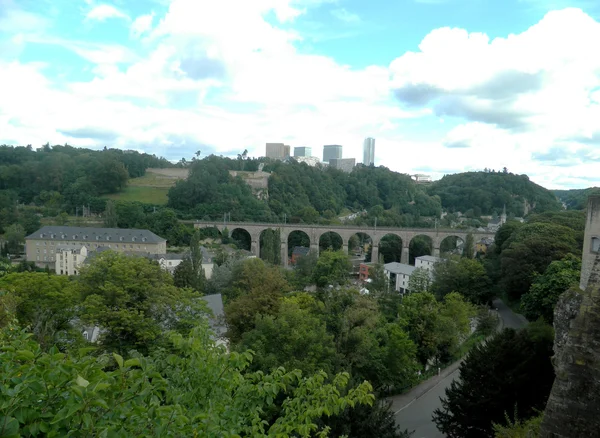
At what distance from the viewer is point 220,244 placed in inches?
2265

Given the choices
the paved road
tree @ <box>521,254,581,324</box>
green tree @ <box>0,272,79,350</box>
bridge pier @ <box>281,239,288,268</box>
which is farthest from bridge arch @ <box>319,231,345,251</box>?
green tree @ <box>0,272,79,350</box>

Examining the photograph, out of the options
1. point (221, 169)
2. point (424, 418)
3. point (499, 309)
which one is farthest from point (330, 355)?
point (221, 169)

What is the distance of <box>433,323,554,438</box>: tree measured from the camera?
37.2 ft

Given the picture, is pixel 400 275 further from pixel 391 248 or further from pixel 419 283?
pixel 391 248

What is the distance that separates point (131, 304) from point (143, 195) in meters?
67.8

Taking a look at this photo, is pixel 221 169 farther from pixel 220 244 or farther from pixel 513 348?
pixel 513 348

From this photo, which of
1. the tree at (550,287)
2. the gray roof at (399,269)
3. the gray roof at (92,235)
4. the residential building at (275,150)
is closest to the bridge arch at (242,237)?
the gray roof at (92,235)

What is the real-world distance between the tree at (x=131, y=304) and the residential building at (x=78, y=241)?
3364cm

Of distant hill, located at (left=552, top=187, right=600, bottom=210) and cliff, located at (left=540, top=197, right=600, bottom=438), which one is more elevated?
distant hill, located at (left=552, top=187, right=600, bottom=210)

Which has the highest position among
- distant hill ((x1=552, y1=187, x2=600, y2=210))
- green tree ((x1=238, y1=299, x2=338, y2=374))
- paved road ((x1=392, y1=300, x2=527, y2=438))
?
distant hill ((x1=552, y1=187, x2=600, y2=210))

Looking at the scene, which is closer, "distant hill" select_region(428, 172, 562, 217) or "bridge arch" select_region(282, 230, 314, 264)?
"bridge arch" select_region(282, 230, 314, 264)

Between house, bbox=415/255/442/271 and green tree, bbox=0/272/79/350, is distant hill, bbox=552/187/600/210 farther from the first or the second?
green tree, bbox=0/272/79/350

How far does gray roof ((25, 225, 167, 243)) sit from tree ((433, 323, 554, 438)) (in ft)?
133

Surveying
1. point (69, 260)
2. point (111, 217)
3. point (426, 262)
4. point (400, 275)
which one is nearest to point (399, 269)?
point (400, 275)
